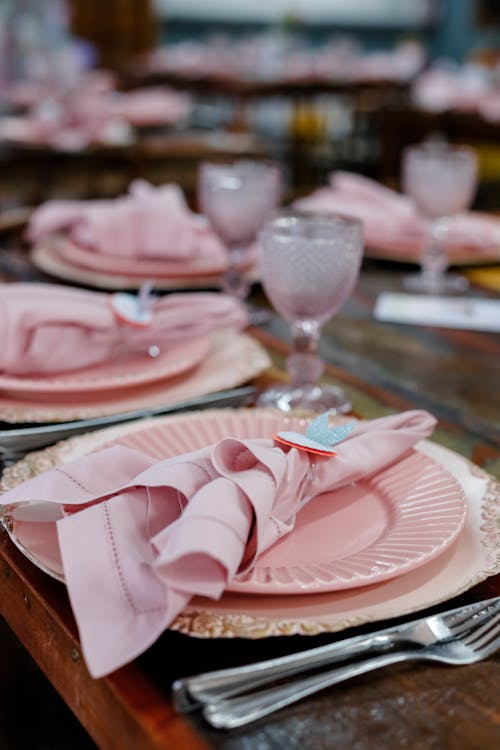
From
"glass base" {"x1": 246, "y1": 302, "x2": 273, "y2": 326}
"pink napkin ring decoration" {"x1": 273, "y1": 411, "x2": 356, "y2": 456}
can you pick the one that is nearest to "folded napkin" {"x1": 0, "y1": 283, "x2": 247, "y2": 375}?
"glass base" {"x1": 246, "y1": 302, "x2": 273, "y2": 326}

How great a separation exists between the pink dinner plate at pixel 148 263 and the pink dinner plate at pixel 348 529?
1.88 ft

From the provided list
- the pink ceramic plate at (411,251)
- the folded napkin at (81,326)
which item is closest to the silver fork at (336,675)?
the folded napkin at (81,326)

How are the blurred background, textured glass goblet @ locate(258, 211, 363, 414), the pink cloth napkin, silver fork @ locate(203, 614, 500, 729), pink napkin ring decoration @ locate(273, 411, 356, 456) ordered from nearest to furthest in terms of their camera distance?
silver fork @ locate(203, 614, 500, 729) → pink napkin ring decoration @ locate(273, 411, 356, 456) → textured glass goblet @ locate(258, 211, 363, 414) → the blurred background → the pink cloth napkin

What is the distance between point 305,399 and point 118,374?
6.8 inches

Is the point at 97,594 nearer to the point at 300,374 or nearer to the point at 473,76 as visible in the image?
the point at 300,374

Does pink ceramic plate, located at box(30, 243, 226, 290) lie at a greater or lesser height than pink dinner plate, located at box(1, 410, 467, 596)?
lesser

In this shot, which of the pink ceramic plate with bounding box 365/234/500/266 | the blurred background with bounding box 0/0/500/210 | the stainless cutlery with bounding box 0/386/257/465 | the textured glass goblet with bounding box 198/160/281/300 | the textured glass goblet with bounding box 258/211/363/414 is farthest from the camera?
the blurred background with bounding box 0/0/500/210

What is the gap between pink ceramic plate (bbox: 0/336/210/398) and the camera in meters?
0.79

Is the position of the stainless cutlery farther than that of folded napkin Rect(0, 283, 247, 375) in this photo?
No

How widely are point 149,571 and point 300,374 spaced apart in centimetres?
39

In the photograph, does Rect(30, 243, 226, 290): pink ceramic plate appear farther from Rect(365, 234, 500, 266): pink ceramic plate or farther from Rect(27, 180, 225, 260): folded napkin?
Rect(365, 234, 500, 266): pink ceramic plate

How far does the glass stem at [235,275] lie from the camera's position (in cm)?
115

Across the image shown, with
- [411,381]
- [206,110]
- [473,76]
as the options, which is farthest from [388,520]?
[206,110]

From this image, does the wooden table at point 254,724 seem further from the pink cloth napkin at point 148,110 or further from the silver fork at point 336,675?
the pink cloth napkin at point 148,110
